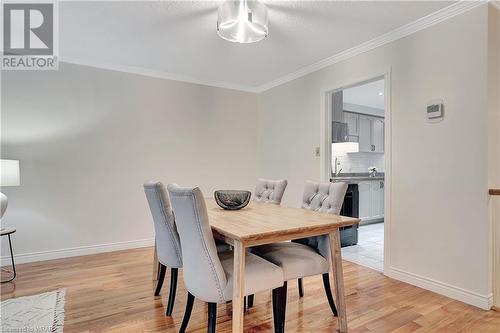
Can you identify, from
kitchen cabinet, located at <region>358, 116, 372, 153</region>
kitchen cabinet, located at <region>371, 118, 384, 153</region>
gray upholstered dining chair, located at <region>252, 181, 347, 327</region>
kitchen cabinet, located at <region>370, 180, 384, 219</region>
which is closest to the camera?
gray upholstered dining chair, located at <region>252, 181, 347, 327</region>

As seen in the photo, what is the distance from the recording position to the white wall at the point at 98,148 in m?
3.28

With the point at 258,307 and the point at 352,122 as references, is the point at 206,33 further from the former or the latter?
the point at 352,122

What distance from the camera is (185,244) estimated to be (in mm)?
1654

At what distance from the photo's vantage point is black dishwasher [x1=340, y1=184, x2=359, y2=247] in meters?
4.02

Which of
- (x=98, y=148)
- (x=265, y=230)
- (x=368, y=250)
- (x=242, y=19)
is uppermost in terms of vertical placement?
(x=242, y=19)

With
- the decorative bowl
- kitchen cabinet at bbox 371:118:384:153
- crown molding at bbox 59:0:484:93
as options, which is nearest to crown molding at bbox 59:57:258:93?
crown molding at bbox 59:0:484:93

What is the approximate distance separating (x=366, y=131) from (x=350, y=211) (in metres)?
2.84

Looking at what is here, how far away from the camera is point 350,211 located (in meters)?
4.13

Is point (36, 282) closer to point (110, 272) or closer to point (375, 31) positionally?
point (110, 272)

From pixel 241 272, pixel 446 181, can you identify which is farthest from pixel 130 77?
pixel 446 181

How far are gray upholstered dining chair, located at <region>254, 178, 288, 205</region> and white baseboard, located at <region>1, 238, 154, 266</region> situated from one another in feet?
6.46

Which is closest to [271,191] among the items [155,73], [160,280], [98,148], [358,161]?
[160,280]

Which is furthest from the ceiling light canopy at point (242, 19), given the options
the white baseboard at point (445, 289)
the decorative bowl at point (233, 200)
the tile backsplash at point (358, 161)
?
the tile backsplash at point (358, 161)

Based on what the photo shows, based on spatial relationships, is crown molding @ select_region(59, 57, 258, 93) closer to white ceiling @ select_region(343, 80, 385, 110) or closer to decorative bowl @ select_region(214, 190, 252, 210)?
white ceiling @ select_region(343, 80, 385, 110)
